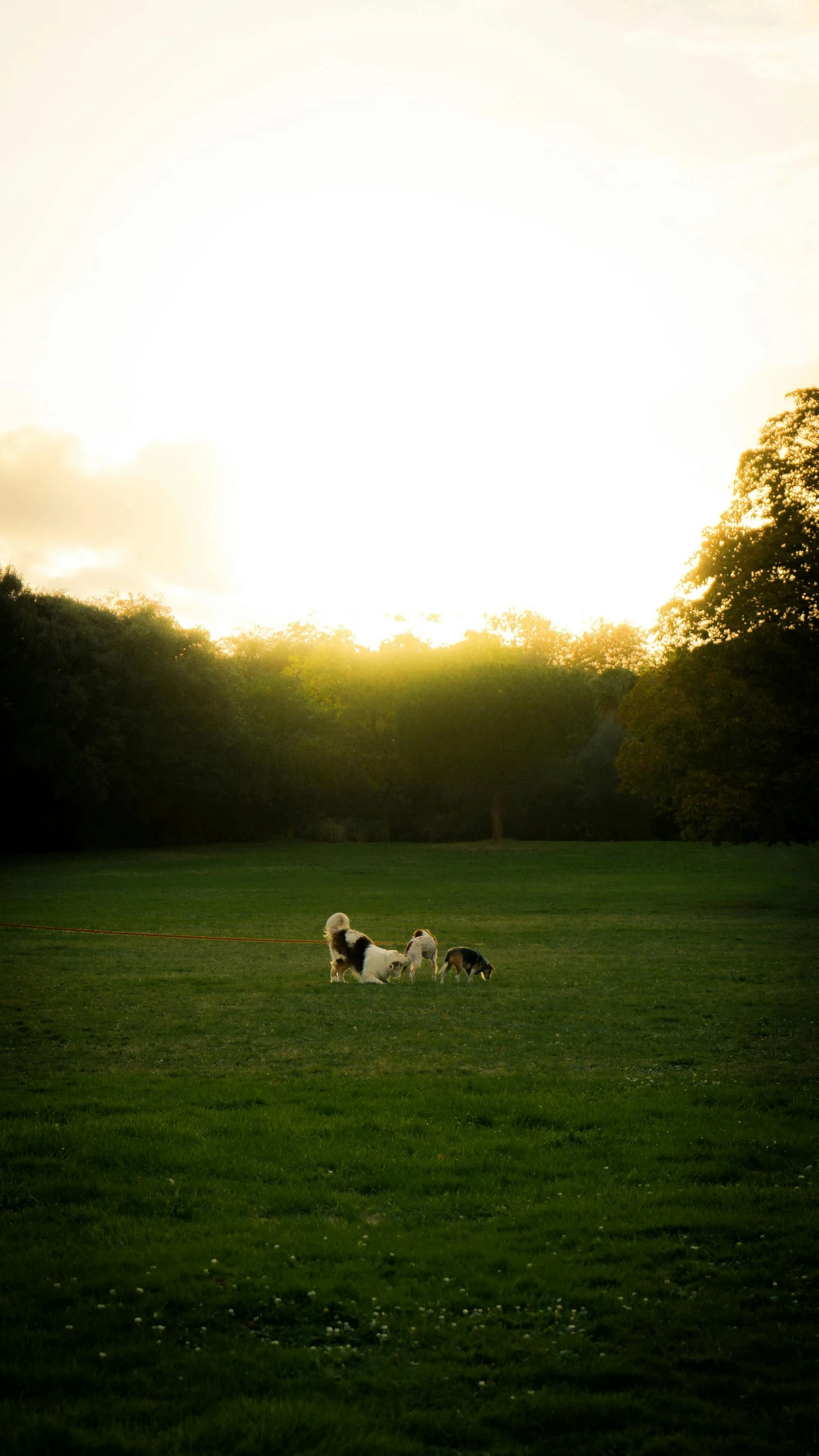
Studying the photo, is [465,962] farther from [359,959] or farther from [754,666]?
[754,666]

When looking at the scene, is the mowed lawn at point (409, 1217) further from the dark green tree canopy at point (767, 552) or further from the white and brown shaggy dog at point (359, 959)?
the dark green tree canopy at point (767, 552)

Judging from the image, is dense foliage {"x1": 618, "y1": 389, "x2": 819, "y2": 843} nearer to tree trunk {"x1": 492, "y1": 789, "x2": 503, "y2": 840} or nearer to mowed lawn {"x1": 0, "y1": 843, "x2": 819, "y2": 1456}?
mowed lawn {"x1": 0, "y1": 843, "x2": 819, "y2": 1456}

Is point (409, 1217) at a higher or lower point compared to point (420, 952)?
lower

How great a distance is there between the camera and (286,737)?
7056 cm

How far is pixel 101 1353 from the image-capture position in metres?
5.42

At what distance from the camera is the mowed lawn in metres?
5.04

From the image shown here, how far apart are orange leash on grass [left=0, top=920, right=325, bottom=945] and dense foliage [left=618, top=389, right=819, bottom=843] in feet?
41.4

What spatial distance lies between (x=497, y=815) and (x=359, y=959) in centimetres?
4975

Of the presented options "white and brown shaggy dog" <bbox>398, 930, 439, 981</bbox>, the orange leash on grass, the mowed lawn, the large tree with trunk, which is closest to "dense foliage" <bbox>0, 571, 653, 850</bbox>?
the large tree with trunk

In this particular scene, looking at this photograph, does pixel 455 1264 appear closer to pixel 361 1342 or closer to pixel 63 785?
pixel 361 1342

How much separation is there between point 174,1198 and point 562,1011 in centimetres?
857

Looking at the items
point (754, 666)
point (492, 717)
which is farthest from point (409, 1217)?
point (492, 717)

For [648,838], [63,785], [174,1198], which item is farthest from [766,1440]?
[648,838]

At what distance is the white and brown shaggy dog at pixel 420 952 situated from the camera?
729 inches
